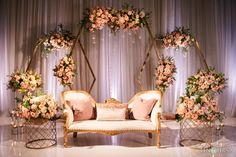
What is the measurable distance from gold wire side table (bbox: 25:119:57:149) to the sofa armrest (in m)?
A: 0.29

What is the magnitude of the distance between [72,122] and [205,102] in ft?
6.59

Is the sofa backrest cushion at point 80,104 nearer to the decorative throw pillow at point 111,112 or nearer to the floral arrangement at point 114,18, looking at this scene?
the decorative throw pillow at point 111,112

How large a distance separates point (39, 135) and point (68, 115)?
1.05 m

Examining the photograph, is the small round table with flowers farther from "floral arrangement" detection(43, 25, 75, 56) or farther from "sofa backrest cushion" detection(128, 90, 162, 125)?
"floral arrangement" detection(43, 25, 75, 56)

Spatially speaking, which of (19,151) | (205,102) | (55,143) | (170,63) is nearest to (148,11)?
(170,63)

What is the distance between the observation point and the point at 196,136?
567 cm

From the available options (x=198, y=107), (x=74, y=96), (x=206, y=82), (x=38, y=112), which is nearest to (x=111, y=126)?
(x=74, y=96)

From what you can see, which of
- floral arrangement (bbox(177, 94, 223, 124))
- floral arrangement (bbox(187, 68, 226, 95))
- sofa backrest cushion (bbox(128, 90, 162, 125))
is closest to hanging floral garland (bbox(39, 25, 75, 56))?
sofa backrest cushion (bbox(128, 90, 162, 125))

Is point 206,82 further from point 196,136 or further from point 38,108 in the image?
point 38,108

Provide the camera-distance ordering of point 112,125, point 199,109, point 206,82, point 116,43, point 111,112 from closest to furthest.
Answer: point 199,109 < point 112,125 < point 111,112 < point 206,82 < point 116,43

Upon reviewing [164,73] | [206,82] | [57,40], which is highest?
[57,40]

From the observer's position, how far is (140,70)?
7.54m

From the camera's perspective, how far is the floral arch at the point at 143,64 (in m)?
4.96

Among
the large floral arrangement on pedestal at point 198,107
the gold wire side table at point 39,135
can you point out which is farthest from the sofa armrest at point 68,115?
the large floral arrangement on pedestal at point 198,107
